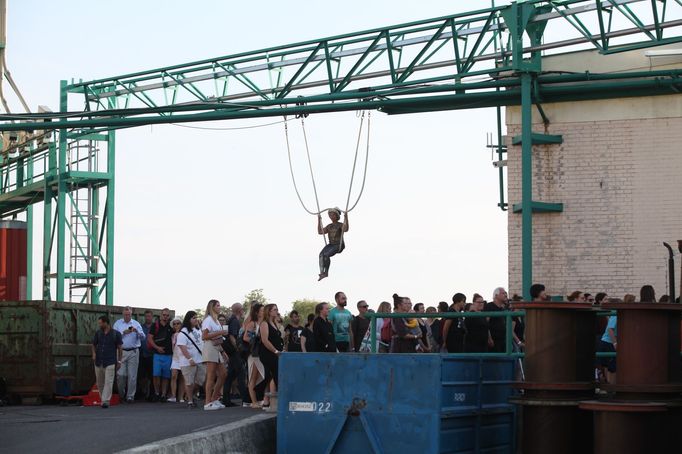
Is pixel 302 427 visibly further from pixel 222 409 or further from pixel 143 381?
pixel 143 381

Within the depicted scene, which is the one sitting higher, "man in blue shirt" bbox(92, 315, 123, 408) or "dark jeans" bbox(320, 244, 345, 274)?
"dark jeans" bbox(320, 244, 345, 274)

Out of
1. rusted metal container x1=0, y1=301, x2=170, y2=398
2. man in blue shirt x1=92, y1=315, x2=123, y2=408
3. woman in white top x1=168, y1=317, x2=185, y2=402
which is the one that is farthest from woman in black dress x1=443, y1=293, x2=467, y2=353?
rusted metal container x1=0, y1=301, x2=170, y2=398

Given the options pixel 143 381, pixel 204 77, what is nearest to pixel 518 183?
pixel 204 77

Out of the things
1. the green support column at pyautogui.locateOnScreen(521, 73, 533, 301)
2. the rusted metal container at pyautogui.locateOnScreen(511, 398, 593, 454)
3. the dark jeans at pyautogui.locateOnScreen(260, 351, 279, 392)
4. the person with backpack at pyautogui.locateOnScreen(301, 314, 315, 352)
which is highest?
the green support column at pyautogui.locateOnScreen(521, 73, 533, 301)

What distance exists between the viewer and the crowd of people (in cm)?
1736

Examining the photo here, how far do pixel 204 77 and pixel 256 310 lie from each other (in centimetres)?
1107

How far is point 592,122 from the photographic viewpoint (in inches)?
1073

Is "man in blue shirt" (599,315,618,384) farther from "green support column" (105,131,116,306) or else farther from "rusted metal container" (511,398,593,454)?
"green support column" (105,131,116,306)

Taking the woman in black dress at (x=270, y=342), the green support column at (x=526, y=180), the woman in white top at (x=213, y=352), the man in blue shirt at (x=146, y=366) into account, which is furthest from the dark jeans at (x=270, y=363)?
the green support column at (x=526, y=180)

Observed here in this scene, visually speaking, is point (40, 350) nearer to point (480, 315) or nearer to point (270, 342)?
point (270, 342)

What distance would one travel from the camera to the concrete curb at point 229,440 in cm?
1238

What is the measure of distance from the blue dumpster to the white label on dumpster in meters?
0.01

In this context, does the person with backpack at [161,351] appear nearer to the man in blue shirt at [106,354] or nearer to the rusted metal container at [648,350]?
the man in blue shirt at [106,354]

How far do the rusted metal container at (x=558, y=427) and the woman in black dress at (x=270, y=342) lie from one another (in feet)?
19.0
